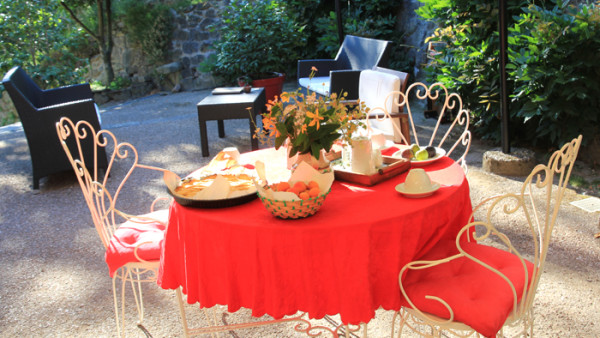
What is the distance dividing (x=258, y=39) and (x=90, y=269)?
18.7 feet

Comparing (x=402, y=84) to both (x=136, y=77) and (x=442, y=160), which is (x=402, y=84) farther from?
(x=136, y=77)

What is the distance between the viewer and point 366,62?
6.15m

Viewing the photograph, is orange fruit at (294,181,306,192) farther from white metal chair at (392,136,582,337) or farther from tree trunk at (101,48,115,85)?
tree trunk at (101,48,115,85)

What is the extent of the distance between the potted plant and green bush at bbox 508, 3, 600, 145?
443 cm

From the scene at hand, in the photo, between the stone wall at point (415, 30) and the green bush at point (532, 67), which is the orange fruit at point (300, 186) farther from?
the stone wall at point (415, 30)

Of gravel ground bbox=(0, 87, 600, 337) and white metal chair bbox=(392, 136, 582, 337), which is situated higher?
white metal chair bbox=(392, 136, 582, 337)

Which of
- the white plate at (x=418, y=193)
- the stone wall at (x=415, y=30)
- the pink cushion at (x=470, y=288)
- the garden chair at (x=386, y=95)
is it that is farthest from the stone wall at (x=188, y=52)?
the pink cushion at (x=470, y=288)

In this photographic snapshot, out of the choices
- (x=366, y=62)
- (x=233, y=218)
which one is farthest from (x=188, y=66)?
(x=233, y=218)

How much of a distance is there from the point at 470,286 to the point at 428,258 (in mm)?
192

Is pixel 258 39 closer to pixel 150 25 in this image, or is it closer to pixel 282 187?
pixel 150 25

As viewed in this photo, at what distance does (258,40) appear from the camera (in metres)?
8.22

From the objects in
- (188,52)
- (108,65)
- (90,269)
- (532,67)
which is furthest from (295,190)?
(108,65)

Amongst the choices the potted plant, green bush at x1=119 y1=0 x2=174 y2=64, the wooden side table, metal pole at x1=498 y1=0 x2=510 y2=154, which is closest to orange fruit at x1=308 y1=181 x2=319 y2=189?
metal pole at x1=498 y1=0 x2=510 y2=154

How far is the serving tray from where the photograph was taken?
2082 millimetres
